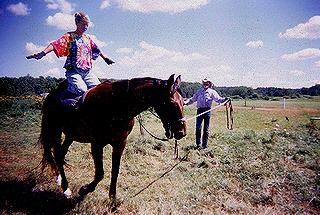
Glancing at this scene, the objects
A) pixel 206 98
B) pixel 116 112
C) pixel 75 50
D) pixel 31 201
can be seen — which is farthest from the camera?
pixel 206 98

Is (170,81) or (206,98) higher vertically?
(170,81)

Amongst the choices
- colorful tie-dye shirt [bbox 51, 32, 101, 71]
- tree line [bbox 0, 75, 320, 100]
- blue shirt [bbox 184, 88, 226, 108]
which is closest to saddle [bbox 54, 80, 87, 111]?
colorful tie-dye shirt [bbox 51, 32, 101, 71]

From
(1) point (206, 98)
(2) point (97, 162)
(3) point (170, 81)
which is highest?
(3) point (170, 81)

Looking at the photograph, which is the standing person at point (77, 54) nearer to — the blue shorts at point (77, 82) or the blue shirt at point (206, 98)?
the blue shorts at point (77, 82)

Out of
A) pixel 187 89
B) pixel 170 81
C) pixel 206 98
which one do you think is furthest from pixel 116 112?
pixel 187 89

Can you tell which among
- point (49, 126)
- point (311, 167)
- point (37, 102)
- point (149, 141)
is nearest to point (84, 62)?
point (49, 126)

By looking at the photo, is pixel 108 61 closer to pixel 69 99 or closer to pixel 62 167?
pixel 69 99

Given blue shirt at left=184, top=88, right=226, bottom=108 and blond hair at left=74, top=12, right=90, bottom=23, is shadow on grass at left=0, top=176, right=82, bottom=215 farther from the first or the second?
blue shirt at left=184, top=88, right=226, bottom=108

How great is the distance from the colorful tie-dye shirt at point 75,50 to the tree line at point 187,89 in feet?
80.8

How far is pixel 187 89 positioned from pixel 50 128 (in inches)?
2120

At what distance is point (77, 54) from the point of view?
342cm

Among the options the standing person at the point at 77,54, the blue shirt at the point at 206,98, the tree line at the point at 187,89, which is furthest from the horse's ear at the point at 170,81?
the tree line at the point at 187,89

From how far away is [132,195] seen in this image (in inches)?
148

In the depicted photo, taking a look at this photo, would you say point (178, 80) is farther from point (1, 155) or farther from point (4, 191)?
point (1, 155)
